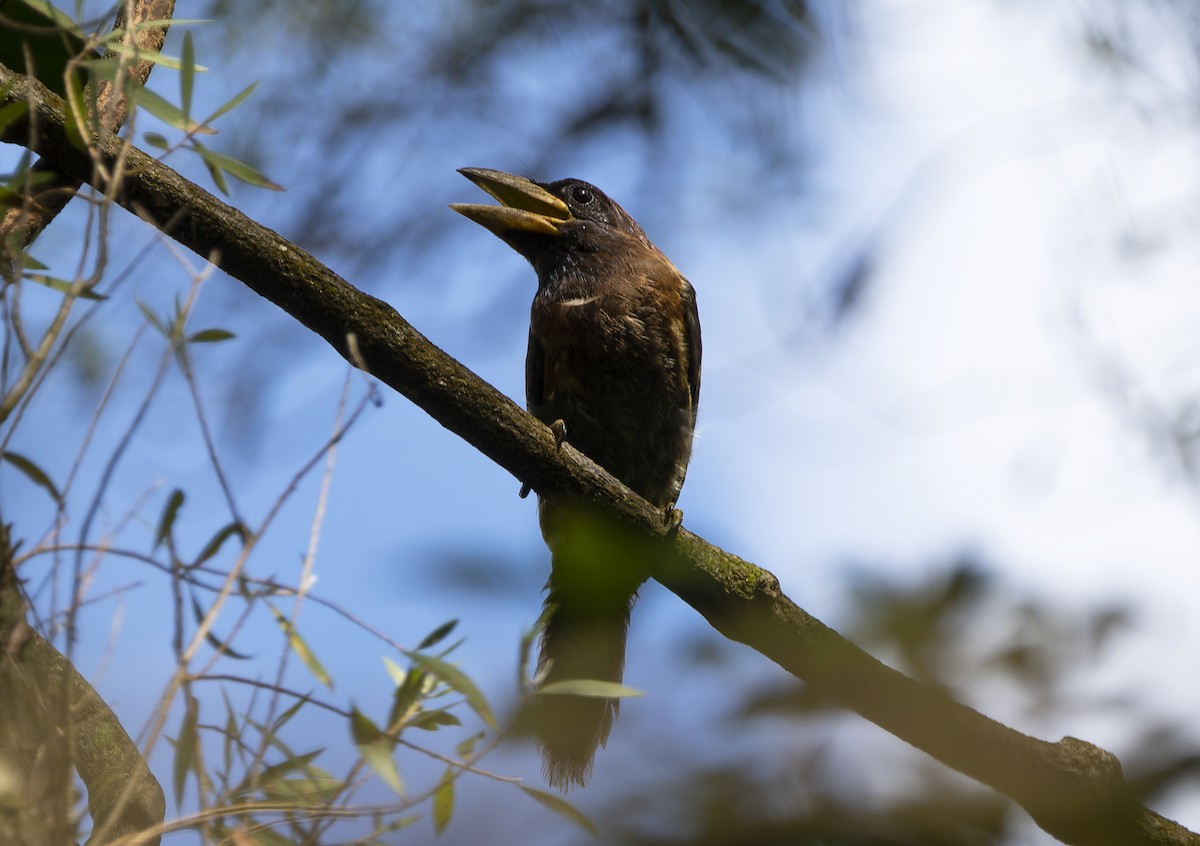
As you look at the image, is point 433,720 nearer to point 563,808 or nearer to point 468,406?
point 563,808

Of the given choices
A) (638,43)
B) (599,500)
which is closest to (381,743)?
(599,500)

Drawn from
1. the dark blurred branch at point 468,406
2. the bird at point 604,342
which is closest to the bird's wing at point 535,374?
the bird at point 604,342

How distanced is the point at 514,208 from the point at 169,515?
2.83m

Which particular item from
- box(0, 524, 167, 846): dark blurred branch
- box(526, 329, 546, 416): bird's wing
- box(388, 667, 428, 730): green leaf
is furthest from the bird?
box(388, 667, 428, 730): green leaf

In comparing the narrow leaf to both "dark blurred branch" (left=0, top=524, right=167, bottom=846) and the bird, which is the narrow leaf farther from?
the bird

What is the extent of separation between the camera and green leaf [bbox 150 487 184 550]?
140cm

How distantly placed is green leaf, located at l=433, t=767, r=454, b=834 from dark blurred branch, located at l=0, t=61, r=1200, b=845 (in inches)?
18.8

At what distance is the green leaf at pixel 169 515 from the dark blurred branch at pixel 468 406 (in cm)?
32

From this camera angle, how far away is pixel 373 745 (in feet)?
4.30

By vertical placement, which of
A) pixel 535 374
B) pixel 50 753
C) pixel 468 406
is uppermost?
pixel 535 374

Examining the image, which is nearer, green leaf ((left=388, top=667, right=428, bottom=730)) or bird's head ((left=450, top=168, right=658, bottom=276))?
green leaf ((left=388, top=667, right=428, bottom=730))

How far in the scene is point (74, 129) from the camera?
6.26ft

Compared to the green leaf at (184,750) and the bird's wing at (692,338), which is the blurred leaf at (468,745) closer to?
the green leaf at (184,750)

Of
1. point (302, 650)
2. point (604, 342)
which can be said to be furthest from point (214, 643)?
point (604, 342)
